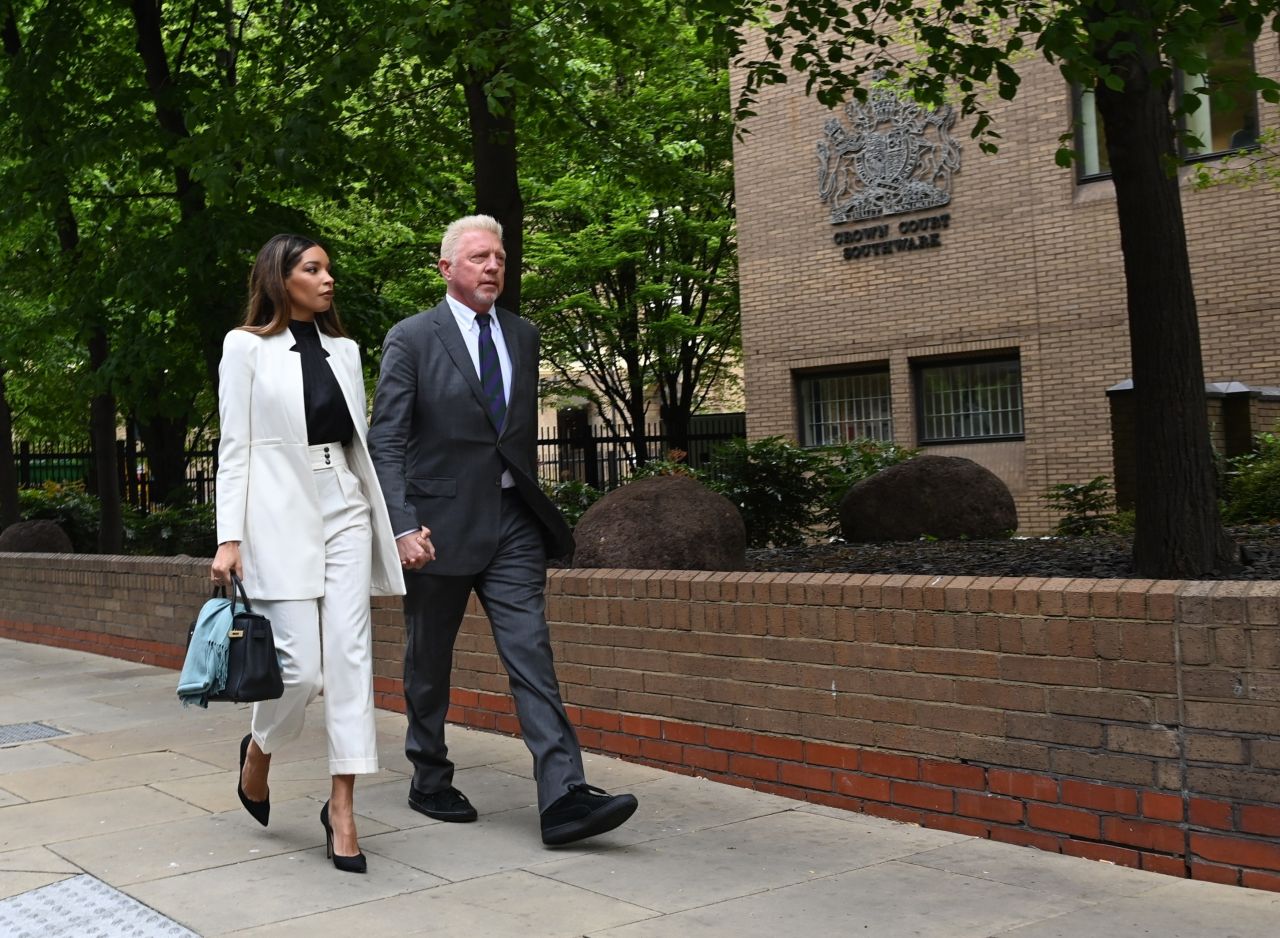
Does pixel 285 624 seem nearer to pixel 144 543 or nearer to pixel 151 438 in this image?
pixel 144 543

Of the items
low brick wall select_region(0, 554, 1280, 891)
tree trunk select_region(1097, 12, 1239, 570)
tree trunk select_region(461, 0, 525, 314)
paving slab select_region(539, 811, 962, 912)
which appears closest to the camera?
low brick wall select_region(0, 554, 1280, 891)

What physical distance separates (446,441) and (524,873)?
5.34 feet

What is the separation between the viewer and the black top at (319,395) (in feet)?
17.2

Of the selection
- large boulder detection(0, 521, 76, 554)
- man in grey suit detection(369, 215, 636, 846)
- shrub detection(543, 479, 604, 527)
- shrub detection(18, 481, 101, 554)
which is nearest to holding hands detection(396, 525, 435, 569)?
man in grey suit detection(369, 215, 636, 846)

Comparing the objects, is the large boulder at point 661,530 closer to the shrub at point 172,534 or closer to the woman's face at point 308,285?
the woman's face at point 308,285

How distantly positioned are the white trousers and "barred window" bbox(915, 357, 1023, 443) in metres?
17.3

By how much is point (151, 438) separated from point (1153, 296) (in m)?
20.6

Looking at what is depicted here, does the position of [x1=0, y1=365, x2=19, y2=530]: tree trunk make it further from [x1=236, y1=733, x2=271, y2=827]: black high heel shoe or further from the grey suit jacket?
the grey suit jacket

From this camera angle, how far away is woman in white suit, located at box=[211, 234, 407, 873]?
16.7 feet

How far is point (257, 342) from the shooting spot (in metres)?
5.20

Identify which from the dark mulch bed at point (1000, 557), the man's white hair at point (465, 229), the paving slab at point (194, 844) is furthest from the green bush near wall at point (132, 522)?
the man's white hair at point (465, 229)

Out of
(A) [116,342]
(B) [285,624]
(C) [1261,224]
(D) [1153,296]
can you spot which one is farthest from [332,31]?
(C) [1261,224]

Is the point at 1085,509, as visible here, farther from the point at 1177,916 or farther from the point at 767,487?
the point at 1177,916

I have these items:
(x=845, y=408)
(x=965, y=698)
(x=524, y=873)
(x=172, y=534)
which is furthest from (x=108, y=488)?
(x=965, y=698)
